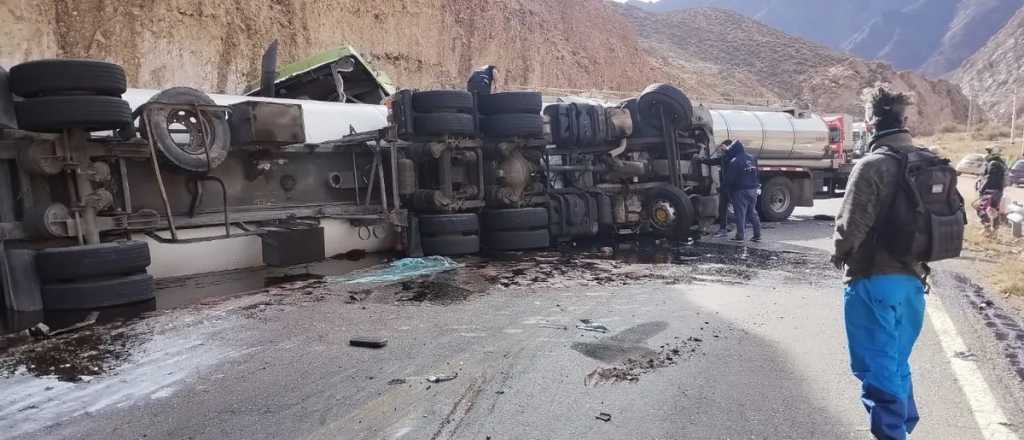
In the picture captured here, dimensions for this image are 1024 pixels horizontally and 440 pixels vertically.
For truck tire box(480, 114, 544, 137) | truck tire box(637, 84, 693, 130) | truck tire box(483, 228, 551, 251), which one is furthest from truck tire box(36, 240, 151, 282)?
truck tire box(637, 84, 693, 130)

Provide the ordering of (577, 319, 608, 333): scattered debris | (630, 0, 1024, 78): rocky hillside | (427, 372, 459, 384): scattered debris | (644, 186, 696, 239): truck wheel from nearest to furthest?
1. (427, 372, 459, 384): scattered debris
2. (577, 319, 608, 333): scattered debris
3. (644, 186, 696, 239): truck wheel
4. (630, 0, 1024, 78): rocky hillside

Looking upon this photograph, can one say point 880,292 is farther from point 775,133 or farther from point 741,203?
point 775,133

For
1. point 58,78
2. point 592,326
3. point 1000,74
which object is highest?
point 1000,74

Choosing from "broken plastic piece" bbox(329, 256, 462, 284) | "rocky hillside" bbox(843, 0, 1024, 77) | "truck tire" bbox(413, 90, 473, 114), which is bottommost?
"broken plastic piece" bbox(329, 256, 462, 284)

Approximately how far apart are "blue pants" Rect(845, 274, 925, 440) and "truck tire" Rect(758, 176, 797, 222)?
1134cm

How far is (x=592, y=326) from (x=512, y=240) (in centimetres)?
371

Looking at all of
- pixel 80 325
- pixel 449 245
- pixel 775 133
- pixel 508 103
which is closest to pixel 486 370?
pixel 80 325

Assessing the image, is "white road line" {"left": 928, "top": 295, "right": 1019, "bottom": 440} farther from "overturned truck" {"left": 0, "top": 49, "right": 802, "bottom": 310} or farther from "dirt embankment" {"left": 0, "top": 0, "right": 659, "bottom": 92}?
"dirt embankment" {"left": 0, "top": 0, "right": 659, "bottom": 92}

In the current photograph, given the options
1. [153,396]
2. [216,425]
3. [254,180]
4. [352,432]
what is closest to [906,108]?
[352,432]

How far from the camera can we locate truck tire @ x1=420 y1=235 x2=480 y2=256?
8.12m

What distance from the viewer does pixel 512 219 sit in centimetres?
859

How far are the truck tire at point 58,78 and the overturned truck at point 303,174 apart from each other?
0.4 inches

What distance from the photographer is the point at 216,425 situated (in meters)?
3.20

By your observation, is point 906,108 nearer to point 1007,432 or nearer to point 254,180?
point 1007,432
